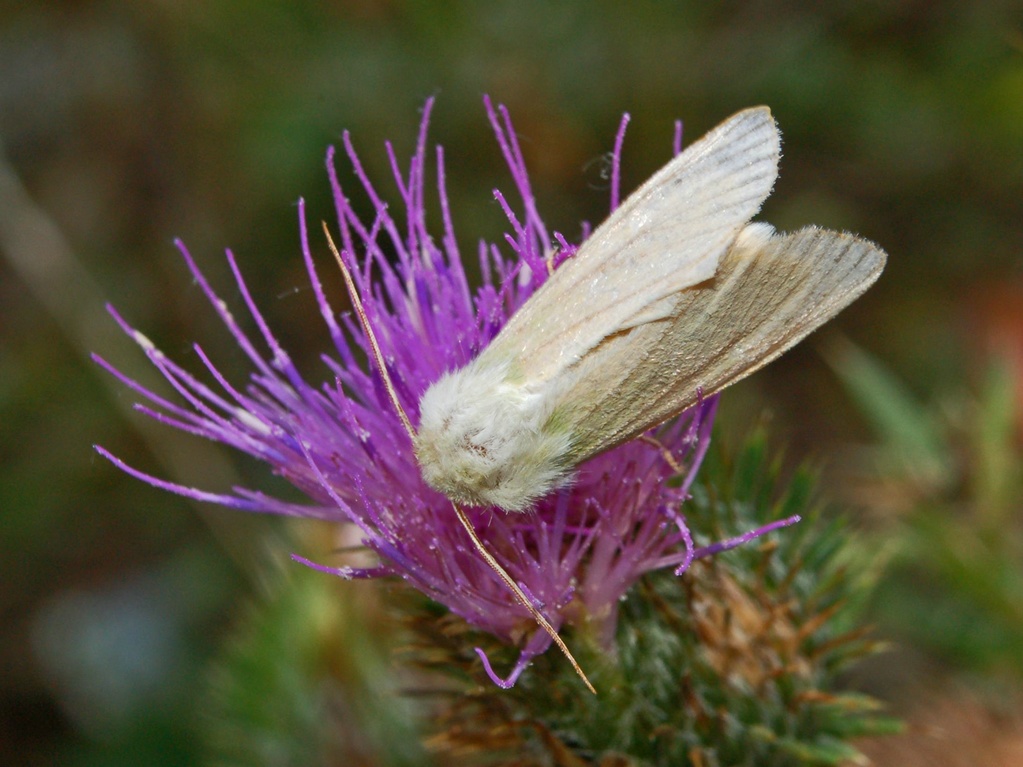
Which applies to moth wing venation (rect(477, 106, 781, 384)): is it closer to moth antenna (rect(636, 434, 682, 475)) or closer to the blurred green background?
moth antenna (rect(636, 434, 682, 475))

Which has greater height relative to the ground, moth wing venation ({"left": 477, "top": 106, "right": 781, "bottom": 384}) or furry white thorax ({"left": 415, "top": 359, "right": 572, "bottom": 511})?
moth wing venation ({"left": 477, "top": 106, "right": 781, "bottom": 384})

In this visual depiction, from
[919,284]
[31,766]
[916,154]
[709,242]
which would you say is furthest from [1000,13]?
[31,766]

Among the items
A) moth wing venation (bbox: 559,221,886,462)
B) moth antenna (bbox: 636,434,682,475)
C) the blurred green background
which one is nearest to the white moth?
moth wing venation (bbox: 559,221,886,462)

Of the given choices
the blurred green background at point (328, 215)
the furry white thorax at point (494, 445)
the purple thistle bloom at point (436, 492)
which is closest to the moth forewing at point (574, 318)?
the furry white thorax at point (494, 445)

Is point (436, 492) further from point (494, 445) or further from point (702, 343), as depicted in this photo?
point (702, 343)

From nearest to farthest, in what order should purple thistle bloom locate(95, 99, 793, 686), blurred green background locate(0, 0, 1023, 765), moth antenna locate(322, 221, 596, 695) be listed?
moth antenna locate(322, 221, 596, 695) < purple thistle bloom locate(95, 99, 793, 686) < blurred green background locate(0, 0, 1023, 765)

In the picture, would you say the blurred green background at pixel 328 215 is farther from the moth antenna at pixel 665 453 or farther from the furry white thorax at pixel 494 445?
the furry white thorax at pixel 494 445

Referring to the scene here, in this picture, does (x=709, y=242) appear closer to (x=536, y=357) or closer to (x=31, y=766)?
Answer: (x=536, y=357)
